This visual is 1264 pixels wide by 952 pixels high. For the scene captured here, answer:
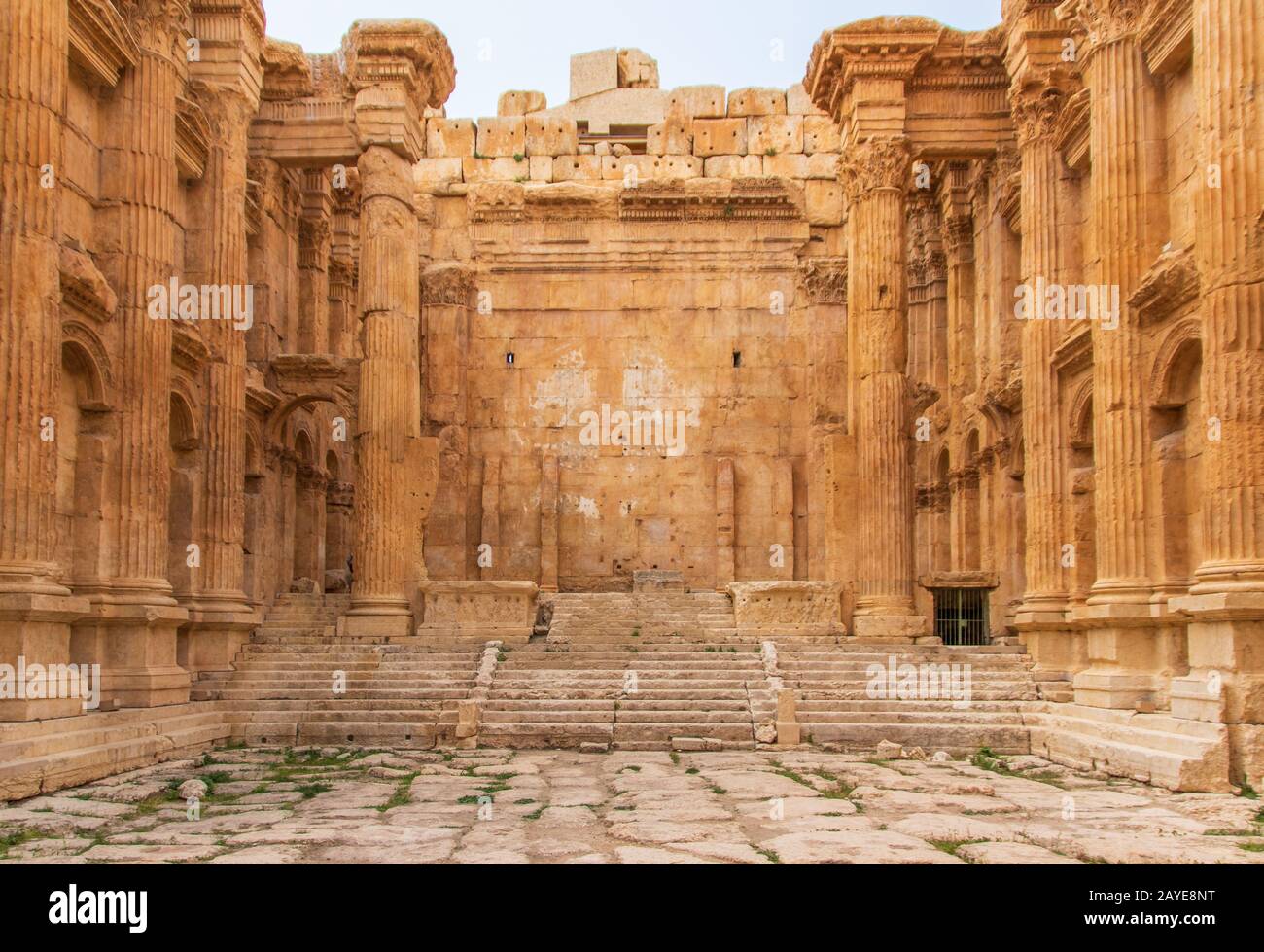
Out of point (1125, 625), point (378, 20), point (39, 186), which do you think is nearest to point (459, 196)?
point (378, 20)

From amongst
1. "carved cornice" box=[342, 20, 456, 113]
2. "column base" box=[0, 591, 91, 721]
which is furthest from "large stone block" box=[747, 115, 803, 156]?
"column base" box=[0, 591, 91, 721]

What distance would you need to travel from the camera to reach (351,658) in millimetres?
17562

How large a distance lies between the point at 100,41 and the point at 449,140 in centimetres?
1421

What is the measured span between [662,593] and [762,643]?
5017 millimetres

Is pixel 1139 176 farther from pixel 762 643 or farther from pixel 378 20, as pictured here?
pixel 378 20

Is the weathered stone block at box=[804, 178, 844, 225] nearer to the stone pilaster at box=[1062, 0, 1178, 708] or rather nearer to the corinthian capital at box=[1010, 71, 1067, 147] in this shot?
the corinthian capital at box=[1010, 71, 1067, 147]

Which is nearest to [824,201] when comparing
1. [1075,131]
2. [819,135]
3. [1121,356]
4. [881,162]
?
[819,135]

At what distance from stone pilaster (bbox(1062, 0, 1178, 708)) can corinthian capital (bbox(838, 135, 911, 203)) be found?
523cm

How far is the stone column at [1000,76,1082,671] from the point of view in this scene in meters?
17.3

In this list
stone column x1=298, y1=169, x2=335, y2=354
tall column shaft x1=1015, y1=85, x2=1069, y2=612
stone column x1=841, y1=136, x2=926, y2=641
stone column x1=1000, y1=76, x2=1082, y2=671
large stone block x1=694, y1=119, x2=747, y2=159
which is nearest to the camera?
stone column x1=1000, y1=76, x2=1082, y2=671

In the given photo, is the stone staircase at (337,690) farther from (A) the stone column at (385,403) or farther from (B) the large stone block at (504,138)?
(B) the large stone block at (504,138)

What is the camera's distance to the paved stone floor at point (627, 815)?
8.16 meters

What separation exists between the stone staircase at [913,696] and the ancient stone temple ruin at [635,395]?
0.07 m

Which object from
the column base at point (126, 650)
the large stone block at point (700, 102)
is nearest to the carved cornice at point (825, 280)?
the large stone block at point (700, 102)
